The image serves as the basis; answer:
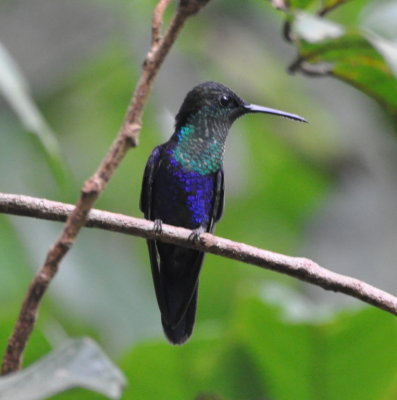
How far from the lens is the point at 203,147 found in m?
3.31

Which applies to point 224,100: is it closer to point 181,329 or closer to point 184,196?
point 184,196

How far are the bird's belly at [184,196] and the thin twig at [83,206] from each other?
174 cm

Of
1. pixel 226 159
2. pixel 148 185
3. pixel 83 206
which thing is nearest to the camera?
pixel 83 206

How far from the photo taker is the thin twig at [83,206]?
152 centimetres

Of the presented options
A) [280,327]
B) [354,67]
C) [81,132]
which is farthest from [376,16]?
[81,132]

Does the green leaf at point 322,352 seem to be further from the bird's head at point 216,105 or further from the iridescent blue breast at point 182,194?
the bird's head at point 216,105

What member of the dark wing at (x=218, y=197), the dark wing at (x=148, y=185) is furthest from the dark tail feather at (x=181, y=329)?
the dark wing at (x=218, y=197)

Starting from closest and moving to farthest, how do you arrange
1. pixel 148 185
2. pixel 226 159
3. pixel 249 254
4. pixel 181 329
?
pixel 249 254 → pixel 181 329 → pixel 148 185 → pixel 226 159

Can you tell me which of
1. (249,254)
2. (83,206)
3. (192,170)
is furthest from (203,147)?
(83,206)

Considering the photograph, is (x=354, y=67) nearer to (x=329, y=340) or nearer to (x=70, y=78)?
(x=329, y=340)

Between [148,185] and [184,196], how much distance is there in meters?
0.21

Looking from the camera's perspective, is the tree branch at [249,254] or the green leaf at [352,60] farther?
the green leaf at [352,60]

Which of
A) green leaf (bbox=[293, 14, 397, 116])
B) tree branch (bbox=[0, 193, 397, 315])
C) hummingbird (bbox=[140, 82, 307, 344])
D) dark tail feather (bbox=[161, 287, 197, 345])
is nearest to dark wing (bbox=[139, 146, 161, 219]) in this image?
hummingbird (bbox=[140, 82, 307, 344])

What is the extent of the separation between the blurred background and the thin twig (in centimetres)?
157
